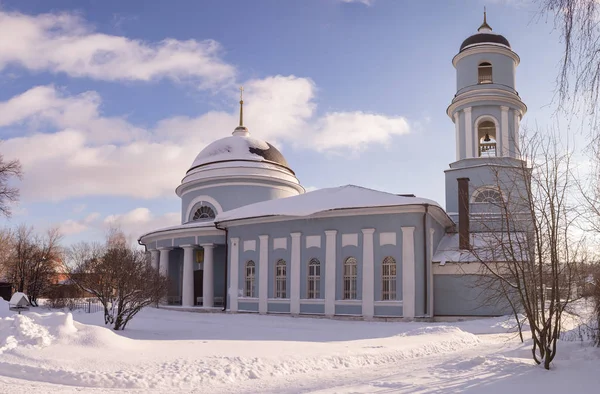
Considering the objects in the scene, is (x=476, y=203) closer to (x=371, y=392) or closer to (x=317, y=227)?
(x=317, y=227)

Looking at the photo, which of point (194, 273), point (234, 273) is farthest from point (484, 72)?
point (194, 273)

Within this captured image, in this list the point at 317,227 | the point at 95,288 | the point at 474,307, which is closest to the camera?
the point at 95,288

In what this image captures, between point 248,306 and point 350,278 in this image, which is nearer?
point 350,278

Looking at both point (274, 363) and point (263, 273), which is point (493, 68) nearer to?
point (263, 273)

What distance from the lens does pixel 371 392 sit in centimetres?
885

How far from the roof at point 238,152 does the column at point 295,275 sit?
896 centimetres

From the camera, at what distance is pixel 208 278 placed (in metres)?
27.1

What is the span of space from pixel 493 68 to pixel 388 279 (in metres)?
11.4

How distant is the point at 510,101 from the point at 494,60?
2.07 meters

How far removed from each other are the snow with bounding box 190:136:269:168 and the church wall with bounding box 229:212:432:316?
7390mm

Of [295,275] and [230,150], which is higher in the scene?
[230,150]

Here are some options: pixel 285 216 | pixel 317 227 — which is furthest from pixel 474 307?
pixel 285 216

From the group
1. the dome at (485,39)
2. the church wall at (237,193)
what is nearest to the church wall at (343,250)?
the church wall at (237,193)

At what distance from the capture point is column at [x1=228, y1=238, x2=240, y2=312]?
2525 centimetres
